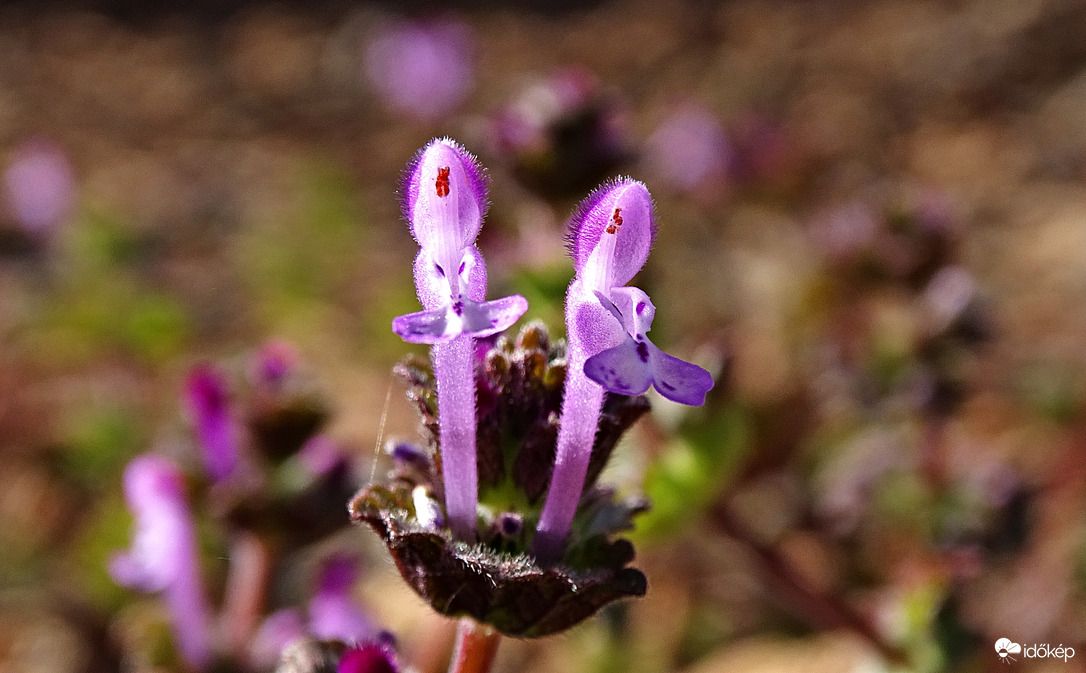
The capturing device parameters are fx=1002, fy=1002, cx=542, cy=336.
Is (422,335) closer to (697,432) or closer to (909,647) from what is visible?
(697,432)

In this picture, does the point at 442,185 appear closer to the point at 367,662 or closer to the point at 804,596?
the point at 367,662

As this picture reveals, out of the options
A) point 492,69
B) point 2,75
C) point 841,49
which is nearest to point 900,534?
point 841,49

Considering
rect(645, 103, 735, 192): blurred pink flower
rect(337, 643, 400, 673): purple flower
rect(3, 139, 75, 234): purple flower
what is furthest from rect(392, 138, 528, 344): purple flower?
rect(3, 139, 75, 234): purple flower

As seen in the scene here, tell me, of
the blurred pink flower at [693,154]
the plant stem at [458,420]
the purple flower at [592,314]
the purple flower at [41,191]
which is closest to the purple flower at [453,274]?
the plant stem at [458,420]

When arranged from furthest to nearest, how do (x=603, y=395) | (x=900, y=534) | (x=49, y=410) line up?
(x=49, y=410)
(x=900, y=534)
(x=603, y=395)

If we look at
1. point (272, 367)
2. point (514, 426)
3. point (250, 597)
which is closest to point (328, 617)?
point (250, 597)

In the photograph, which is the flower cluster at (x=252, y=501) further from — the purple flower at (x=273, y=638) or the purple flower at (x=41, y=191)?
the purple flower at (x=41, y=191)

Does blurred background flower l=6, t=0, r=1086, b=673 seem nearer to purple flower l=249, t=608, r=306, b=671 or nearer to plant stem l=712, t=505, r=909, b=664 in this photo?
plant stem l=712, t=505, r=909, b=664

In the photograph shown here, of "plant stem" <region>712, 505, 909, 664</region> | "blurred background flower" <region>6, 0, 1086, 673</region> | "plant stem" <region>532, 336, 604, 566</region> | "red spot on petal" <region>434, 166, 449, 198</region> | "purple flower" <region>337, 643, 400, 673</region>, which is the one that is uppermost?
"blurred background flower" <region>6, 0, 1086, 673</region>
